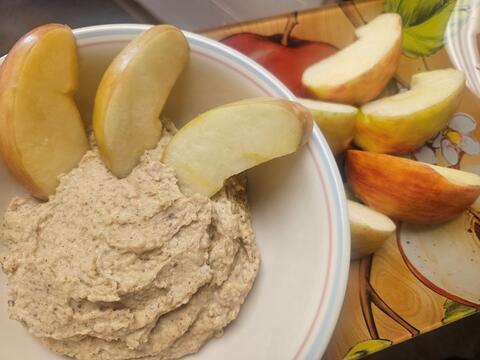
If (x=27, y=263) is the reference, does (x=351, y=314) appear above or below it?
below

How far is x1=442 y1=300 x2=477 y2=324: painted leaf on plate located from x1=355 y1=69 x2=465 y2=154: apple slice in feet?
0.82

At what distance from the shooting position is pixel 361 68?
862 millimetres

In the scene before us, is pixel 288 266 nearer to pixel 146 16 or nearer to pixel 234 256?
pixel 234 256

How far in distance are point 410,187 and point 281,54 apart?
0.31 meters

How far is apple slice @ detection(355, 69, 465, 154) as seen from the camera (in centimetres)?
84

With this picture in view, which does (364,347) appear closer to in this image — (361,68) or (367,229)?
(367,229)

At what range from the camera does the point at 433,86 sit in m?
0.88

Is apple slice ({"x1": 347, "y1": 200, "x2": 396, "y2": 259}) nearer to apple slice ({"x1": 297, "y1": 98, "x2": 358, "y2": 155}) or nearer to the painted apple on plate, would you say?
apple slice ({"x1": 297, "y1": 98, "x2": 358, "y2": 155})

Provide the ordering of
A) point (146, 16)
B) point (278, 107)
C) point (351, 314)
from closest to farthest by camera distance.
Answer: point (278, 107), point (351, 314), point (146, 16)

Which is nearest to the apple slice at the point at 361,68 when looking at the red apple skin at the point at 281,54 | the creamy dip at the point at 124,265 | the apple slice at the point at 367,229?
the red apple skin at the point at 281,54

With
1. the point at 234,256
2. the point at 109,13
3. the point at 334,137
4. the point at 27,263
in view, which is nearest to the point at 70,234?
the point at 27,263

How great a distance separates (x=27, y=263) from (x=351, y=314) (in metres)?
0.46

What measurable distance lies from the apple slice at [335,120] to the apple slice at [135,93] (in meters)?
0.23

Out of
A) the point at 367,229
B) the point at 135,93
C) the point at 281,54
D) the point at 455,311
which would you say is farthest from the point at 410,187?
the point at 135,93
